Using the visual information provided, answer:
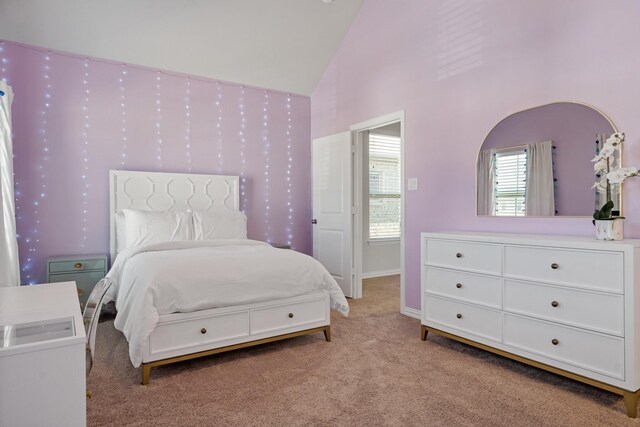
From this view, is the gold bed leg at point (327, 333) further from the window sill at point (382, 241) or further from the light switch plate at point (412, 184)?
the window sill at point (382, 241)

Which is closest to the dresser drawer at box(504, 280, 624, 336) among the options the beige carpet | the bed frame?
the beige carpet

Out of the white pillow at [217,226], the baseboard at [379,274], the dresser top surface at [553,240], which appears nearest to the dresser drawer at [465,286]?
the dresser top surface at [553,240]

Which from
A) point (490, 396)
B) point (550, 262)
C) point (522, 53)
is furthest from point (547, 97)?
point (490, 396)

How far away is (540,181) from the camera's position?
279 cm

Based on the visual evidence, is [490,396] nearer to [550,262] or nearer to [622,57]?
[550,262]

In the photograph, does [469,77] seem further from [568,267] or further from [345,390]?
[345,390]

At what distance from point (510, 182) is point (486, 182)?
7.8 inches

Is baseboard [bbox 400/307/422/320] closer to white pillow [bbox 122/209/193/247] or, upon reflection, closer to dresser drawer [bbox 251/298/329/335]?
dresser drawer [bbox 251/298/329/335]

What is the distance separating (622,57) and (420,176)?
68.1 inches

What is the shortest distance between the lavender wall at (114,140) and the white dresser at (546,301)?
2.70 meters

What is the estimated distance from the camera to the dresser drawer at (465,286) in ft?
8.61

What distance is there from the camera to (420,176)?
373 cm

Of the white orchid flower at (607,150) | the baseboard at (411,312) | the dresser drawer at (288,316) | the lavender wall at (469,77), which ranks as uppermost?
the lavender wall at (469,77)

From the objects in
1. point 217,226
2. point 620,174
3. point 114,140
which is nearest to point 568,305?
point 620,174
